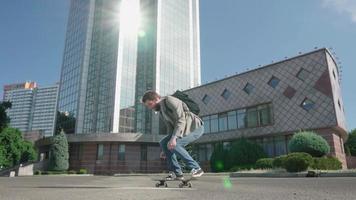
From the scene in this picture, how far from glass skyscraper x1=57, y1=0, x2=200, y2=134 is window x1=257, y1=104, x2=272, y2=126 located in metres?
22.6

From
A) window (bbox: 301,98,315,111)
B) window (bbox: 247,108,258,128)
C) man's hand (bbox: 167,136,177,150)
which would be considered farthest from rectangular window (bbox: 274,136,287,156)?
man's hand (bbox: 167,136,177,150)

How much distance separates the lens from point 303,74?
24047 mm

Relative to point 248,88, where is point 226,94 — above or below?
below

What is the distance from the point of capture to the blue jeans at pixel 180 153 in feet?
14.4

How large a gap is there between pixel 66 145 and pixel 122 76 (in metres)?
19.9

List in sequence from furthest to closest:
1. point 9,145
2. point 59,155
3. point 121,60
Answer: point 121,60, point 9,145, point 59,155

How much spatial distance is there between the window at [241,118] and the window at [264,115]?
1.67 meters

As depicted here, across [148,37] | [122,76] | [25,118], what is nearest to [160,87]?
[122,76]

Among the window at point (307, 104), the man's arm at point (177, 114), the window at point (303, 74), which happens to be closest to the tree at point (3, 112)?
the man's arm at point (177, 114)

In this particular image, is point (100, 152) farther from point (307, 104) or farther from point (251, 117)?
point (307, 104)

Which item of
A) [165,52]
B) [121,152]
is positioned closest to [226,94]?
[121,152]

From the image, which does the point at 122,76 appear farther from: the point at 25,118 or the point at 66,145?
the point at 25,118

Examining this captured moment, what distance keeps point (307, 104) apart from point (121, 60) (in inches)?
1359

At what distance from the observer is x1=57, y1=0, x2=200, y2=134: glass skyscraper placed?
4612cm
